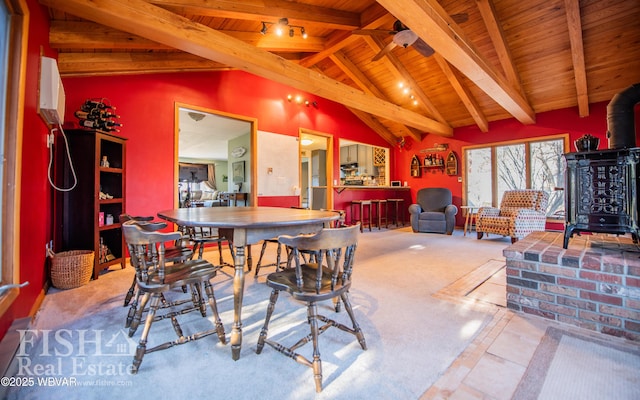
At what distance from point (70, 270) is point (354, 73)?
5.52 metres

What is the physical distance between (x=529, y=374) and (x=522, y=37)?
4843 millimetres

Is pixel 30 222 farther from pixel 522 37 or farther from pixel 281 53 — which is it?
pixel 522 37

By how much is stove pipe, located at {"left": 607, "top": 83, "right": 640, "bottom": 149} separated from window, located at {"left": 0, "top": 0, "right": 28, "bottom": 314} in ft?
15.7

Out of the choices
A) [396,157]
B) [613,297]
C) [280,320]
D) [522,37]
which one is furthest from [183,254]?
[396,157]

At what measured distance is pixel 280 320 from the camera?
194cm

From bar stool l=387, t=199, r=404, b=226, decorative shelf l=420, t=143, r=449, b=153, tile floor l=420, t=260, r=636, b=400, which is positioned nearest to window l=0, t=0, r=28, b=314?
tile floor l=420, t=260, r=636, b=400

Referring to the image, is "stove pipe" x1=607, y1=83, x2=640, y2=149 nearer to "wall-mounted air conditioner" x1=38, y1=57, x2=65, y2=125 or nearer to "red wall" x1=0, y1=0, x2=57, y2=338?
"red wall" x1=0, y1=0, x2=57, y2=338

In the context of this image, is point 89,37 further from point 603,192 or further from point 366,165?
point 366,165

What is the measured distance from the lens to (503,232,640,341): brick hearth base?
1690mm

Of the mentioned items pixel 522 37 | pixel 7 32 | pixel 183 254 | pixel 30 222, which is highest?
pixel 522 37

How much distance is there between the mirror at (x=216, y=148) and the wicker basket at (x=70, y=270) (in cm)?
147

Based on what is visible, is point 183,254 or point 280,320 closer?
point 280,320

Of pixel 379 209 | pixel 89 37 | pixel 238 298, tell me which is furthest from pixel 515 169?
pixel 89 37

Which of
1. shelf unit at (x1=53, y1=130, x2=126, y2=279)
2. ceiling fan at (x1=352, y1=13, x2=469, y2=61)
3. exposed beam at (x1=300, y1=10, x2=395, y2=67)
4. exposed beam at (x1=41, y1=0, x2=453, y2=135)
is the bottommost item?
shelf unit at (x1=53, y1=130, x2=126, y2=279)
